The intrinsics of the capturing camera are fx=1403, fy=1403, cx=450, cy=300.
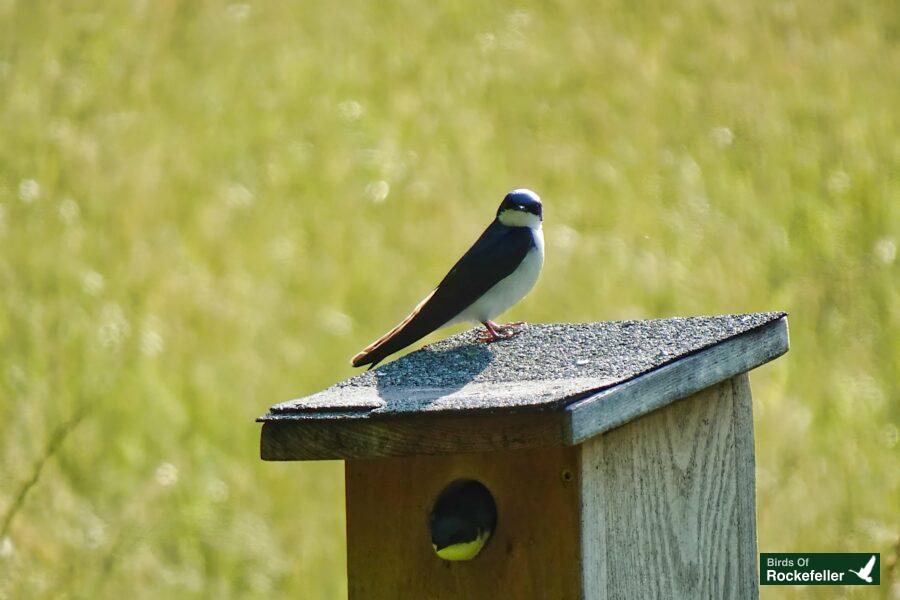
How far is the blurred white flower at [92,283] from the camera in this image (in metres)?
6.37

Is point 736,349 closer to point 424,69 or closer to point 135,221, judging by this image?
point 135,221

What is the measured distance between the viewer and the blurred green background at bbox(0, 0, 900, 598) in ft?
17.5

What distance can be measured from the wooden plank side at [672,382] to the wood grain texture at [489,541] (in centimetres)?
13

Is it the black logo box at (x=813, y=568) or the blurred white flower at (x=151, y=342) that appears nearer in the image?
the black logo box at (x=813, y=568)

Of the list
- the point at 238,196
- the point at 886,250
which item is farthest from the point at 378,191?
the point at 886,250

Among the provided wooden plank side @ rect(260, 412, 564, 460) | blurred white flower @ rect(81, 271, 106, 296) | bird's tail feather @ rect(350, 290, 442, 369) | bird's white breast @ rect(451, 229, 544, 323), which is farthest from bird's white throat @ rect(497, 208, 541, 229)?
blurred white flower @ rect(81, 271, 106, 296)

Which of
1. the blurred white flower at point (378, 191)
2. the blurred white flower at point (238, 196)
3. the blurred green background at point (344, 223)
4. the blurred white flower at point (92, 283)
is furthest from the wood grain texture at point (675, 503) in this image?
the blurred white flower at point (238, 196)

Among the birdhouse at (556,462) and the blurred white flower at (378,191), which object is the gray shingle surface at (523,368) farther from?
the blurred white flower at (378,191)

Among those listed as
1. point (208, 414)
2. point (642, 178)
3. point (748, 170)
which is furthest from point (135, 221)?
point (748, 170)

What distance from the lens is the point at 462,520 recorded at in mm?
2623

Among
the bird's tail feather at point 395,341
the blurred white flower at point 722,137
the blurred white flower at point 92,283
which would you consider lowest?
the bird's tail feather at point 395,341

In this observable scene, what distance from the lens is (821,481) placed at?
5352mm

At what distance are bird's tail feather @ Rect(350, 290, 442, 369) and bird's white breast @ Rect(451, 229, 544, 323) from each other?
0.21 meters

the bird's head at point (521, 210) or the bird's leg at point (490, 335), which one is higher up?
the bird's head at point (521, 210)
